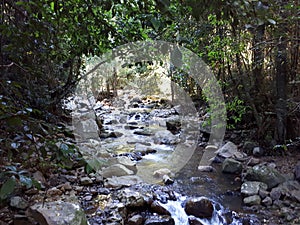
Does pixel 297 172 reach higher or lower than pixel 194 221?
higher

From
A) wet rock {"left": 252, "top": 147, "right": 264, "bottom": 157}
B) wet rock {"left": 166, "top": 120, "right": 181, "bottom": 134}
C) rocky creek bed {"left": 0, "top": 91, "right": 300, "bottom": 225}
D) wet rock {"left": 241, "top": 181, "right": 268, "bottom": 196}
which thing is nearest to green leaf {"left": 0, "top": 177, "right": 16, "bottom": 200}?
rocky creek bed {"left": 0, "top": 91, "right": 300, "bottom": 225}

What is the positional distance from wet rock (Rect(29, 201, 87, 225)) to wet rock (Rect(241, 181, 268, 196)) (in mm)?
1643

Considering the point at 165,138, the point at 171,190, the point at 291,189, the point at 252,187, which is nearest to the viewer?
the point at 291,189

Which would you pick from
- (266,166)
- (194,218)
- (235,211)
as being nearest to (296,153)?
(266,166)

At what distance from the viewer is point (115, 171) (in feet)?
11.3

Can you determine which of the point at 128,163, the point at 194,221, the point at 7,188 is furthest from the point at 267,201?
the point at 7,188

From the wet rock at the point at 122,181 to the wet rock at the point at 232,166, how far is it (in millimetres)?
1090

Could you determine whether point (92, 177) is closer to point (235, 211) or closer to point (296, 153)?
point (235, 211)

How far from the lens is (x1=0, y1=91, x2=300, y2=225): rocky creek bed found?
2.35 m

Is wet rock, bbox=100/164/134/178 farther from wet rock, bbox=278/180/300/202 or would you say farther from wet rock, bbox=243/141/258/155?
wet rock, bbox=278/180/300/202

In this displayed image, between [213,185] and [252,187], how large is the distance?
1.51 feet

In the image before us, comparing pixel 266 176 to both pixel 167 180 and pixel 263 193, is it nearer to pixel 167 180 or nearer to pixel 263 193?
pixel 263 193

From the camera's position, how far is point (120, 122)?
7.37 m

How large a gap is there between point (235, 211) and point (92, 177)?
5.19 ft
